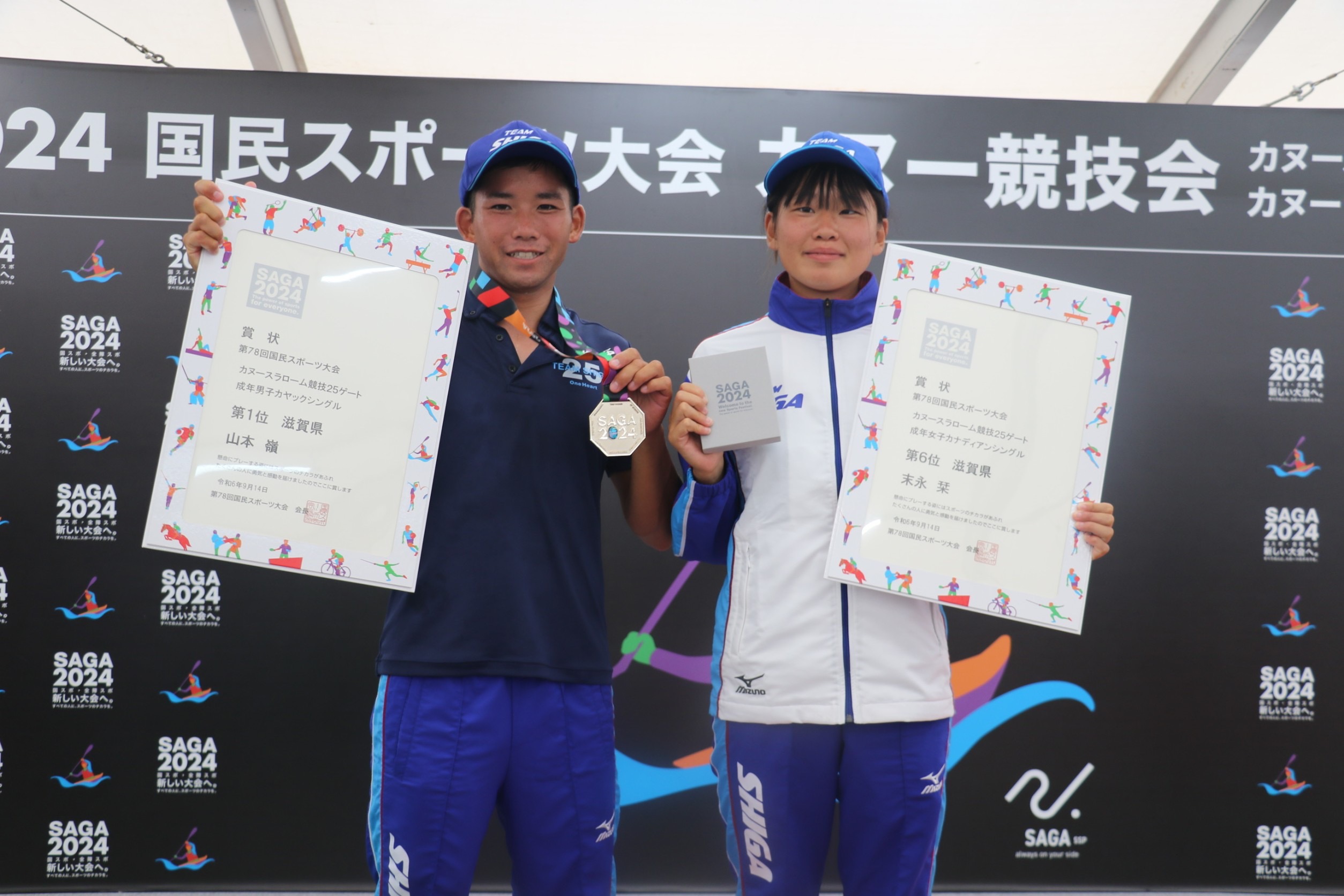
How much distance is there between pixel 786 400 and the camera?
1506mm

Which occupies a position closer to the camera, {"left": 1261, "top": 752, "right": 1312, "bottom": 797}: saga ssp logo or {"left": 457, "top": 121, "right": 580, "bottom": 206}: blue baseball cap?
{"left": 457, "top": 121, "right": 580, "bottom": 206}: blue baseball cap

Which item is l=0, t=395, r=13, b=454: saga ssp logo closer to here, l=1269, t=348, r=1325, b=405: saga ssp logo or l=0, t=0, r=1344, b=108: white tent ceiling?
l=0, t=0, r=1344, b=108: white tent ceiling

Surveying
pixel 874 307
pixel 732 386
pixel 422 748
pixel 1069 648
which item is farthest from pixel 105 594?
pixel 1069 648

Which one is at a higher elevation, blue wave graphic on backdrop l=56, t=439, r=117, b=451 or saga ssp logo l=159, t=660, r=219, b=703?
blue wave graphic on backdrop l=56, t=439, r=117, b=451

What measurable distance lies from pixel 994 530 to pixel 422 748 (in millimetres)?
975

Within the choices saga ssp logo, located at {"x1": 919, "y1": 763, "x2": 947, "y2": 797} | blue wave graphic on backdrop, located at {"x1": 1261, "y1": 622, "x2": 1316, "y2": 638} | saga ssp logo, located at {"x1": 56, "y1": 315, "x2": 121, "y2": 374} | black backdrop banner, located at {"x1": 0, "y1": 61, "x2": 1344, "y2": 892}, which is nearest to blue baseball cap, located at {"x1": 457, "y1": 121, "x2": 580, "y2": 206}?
black backdrop banner, located at {"x1": 0, "y1": 61, "x2": 1344, "y2": 892}

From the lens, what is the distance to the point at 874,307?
1.55 m

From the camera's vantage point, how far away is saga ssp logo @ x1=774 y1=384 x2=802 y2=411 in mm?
1503

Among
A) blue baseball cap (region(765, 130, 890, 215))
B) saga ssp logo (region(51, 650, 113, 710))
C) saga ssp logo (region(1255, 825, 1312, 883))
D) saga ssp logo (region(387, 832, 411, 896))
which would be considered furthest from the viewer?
saga ssp logo (region(1255, 825, 1312, 883))

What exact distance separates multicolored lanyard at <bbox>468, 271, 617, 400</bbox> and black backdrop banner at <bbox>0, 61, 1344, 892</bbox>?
3.58 ft

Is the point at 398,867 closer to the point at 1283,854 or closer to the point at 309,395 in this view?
the point at 309,395

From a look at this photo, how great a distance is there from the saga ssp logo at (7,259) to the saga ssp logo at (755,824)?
2.51 metres

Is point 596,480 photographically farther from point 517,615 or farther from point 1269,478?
point 1269,478

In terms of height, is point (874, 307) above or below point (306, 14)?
below
